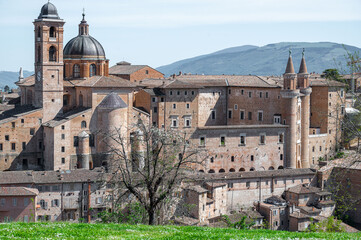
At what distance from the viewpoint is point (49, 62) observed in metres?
47.6

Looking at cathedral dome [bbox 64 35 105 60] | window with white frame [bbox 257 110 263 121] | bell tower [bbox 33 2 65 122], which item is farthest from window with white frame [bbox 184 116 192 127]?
bell tower [bbox 33 2 65 122]

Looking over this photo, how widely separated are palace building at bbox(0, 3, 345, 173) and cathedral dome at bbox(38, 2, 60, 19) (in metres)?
0.08

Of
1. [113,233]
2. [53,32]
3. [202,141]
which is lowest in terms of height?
[113,233]

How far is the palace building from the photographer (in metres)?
44.9

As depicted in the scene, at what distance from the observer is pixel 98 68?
170 feet

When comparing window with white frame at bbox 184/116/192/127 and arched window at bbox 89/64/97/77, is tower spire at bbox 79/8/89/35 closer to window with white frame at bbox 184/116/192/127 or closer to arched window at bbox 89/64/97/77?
arched window at bbox 89/64/97/77

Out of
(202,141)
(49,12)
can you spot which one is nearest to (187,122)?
(202,141)

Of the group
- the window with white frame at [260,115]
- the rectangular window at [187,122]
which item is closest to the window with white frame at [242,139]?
the rectangular window at [187,122]

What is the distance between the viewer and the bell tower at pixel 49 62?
1858 inches

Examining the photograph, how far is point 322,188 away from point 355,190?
8.24ft

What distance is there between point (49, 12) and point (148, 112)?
1125 centimetres

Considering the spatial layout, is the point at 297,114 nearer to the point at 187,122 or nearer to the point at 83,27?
the point at 187,122

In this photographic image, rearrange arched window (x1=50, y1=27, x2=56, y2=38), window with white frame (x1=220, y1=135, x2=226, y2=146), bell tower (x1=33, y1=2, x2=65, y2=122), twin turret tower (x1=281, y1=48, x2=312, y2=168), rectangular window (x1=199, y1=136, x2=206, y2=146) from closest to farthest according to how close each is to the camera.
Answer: bell tower (x1=33, y1=2, x2=65, y2=122)
arched window (x1=50, y1=27, x2=56, y2=38)
rectangular window (x1=199, y1=136, x2=206, y2=146)
window with white frame (x1=220, y1=135, x2=226, y2=146)
twin turret tower (x1=281, y1=48, x2=312, y2=168)

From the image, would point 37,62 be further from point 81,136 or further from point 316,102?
point 316,102
